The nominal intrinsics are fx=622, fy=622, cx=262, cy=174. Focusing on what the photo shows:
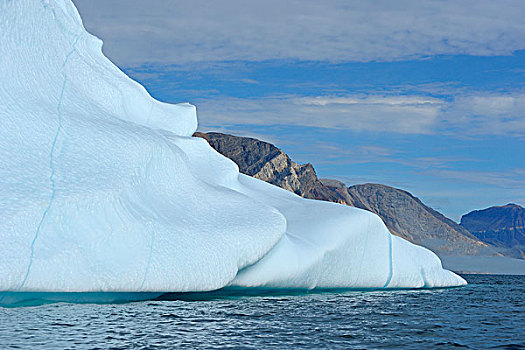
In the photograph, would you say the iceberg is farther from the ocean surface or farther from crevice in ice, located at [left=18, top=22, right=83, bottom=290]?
the ocean surface

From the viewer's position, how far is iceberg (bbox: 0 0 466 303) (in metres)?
9.53

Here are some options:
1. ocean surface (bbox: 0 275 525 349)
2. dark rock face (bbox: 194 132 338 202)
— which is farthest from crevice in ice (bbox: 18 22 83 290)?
dark rock face (bbox: 194 132 338 202)

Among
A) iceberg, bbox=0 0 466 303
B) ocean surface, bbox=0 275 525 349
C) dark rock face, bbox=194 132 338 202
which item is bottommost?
ocean surface, bbox=0 275 525 349

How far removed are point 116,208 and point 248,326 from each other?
314 cm

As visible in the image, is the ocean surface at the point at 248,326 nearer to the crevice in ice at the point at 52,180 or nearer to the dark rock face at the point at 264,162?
the crevice in ice at the point at 52,180

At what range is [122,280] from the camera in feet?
32.3

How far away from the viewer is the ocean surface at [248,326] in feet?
25.1

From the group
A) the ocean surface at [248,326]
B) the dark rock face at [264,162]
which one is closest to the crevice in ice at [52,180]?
the ocean surface at [248,326]

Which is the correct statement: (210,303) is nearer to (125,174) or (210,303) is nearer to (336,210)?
(125,174)

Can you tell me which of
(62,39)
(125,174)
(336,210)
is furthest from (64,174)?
(336,210)

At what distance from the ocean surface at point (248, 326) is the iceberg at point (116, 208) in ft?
1.71

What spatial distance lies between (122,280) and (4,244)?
6.16 ft

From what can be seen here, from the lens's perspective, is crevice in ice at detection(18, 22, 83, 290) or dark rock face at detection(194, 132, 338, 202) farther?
dark rock face at detection(194, 132, 338, 202)

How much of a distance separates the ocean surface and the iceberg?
52cm
